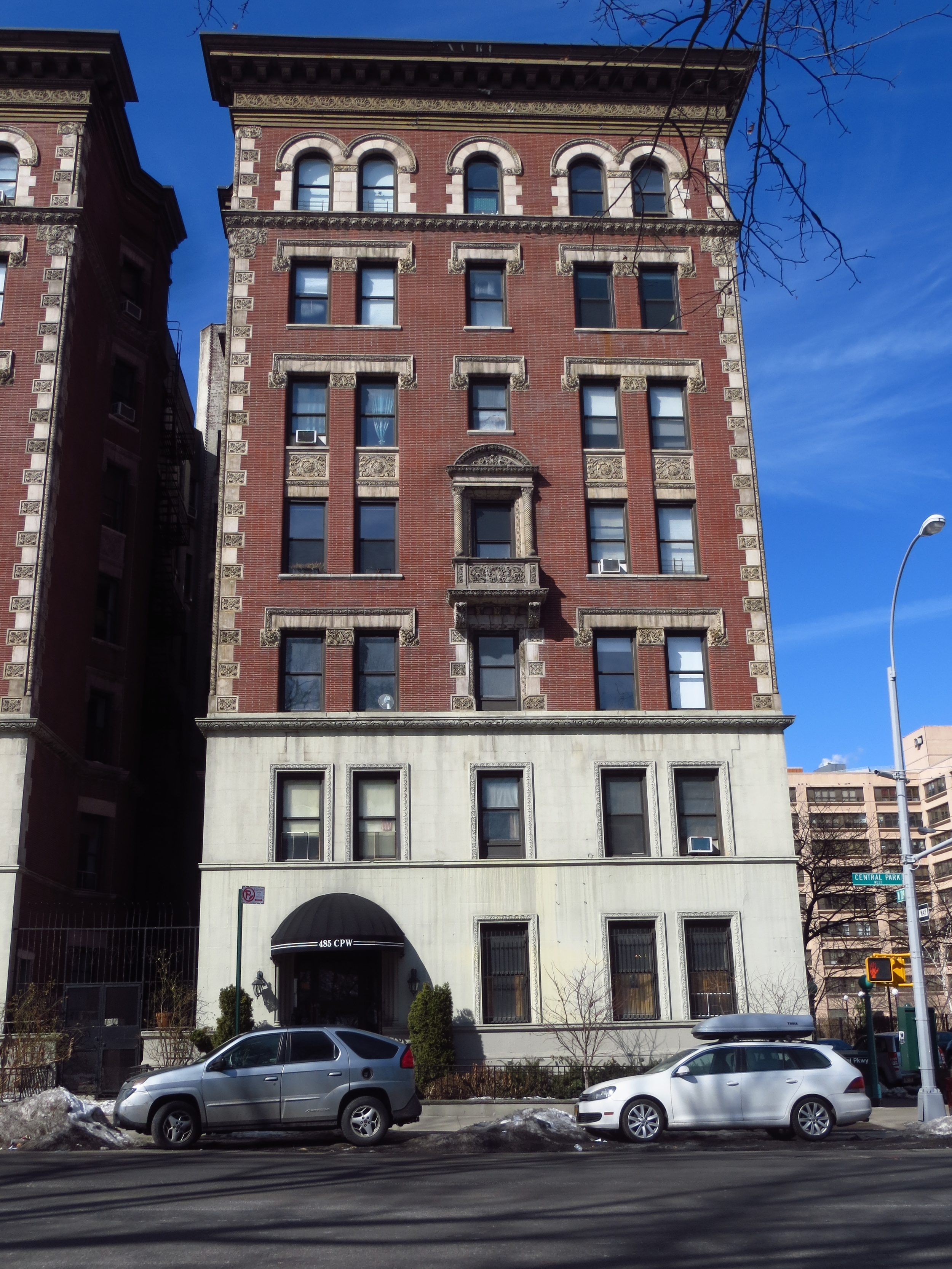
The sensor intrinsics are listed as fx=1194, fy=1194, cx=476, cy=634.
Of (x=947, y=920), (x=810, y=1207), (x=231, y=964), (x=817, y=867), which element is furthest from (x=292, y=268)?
(x=947, y=920)

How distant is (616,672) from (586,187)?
47.1ft

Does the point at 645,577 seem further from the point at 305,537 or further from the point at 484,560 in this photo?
the point at 305,537

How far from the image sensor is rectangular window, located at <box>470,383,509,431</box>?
31.8m

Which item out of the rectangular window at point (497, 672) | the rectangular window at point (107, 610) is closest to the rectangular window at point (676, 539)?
the rectangular window at point (497, 672)

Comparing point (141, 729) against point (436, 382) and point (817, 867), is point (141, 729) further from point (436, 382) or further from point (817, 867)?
point (817, 867)

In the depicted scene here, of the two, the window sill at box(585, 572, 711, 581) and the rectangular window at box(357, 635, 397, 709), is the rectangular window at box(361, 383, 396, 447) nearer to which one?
the rectangular window at box(357, 635, 397, 709)

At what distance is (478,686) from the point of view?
29781mm

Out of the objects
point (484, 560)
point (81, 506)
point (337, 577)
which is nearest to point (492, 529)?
point (484, 560)

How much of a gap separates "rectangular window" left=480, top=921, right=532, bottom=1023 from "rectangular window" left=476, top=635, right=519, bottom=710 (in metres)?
5.39

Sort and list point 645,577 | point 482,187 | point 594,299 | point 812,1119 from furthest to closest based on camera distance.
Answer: point 482,187 < point 594,299 < point 645,577 < point 812,1119

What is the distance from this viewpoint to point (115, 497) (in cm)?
3572

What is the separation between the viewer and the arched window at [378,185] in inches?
1321

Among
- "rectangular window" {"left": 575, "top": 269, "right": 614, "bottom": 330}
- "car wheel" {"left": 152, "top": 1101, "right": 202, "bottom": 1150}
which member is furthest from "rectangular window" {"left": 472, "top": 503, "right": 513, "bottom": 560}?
"car wheel" {"left": 152, "top": 1101, "right": 202, "bottom": 1150}

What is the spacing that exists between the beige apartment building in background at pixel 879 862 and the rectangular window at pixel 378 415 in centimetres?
3790
